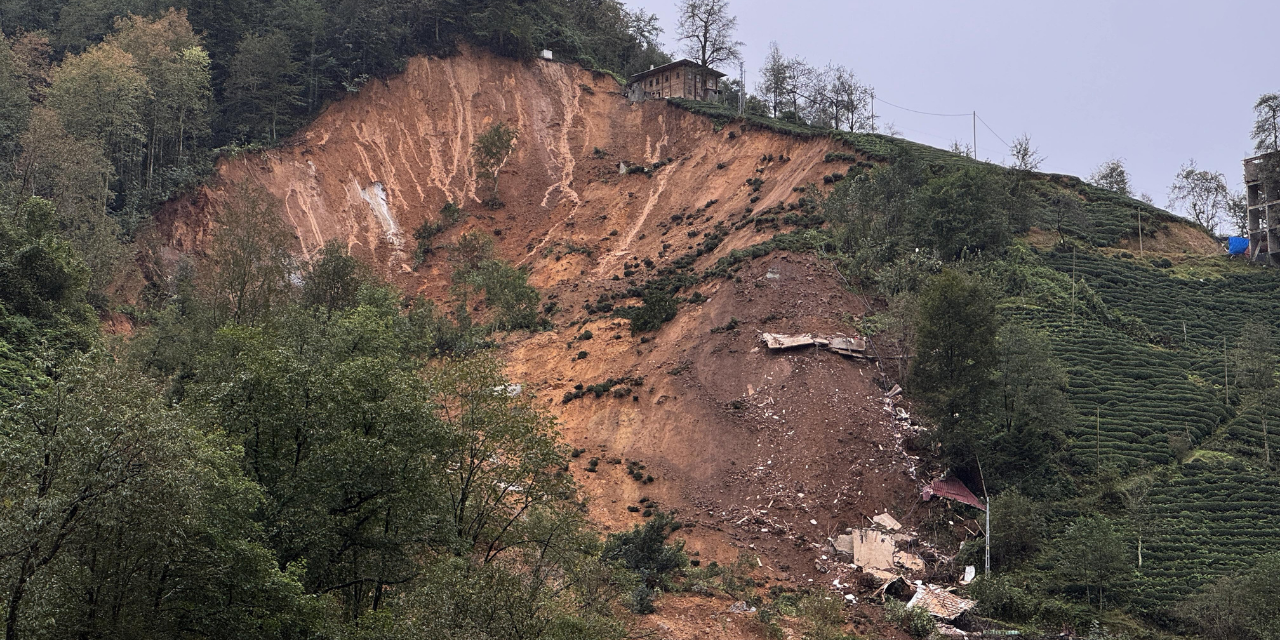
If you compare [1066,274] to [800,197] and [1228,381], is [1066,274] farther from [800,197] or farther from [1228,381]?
[800,197]

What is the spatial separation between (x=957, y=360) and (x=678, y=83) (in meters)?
39.6

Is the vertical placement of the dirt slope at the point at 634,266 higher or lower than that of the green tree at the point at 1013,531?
higher

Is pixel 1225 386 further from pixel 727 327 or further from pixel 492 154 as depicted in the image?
pixel 492 154

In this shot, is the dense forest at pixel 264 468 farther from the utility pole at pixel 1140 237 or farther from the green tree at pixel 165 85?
the utility pole at pixel 1140 237

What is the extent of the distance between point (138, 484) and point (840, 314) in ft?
108

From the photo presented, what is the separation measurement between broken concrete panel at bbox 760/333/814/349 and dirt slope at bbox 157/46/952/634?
1.39ft

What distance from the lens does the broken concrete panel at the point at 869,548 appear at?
36.2m

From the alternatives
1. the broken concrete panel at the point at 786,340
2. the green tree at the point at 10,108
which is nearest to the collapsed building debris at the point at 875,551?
the broken concrete panel at the point at 786,340

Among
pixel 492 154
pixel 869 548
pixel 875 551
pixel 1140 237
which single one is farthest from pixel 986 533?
pixel 492 154

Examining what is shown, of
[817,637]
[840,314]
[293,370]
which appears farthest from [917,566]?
[293,370]

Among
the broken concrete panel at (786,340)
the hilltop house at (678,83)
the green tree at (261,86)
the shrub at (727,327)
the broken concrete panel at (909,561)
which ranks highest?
the hilltop house at (678,83)

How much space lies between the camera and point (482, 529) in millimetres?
27406

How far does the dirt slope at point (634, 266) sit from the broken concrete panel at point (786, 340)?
42cm

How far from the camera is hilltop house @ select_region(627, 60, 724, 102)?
245 ft
